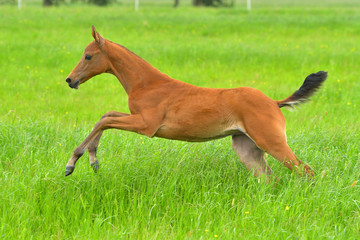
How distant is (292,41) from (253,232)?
45.7 ft

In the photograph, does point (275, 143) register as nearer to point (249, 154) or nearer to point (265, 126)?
point (265, 126)

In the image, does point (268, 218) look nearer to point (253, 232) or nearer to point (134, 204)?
point (253, 232)

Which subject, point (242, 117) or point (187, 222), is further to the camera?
point (242, 117)

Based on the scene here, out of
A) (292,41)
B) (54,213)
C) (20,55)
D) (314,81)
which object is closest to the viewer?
(54,213)

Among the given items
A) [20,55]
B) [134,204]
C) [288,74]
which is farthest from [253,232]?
[20,55]

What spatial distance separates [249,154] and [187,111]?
2.71ft

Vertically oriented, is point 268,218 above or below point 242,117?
below

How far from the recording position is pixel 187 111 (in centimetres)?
487

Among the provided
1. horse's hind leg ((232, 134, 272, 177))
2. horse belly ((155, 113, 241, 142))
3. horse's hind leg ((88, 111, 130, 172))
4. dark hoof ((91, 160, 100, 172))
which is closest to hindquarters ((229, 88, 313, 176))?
horse belly ((155, 113, 241, 142))

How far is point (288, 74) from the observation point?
12.4 metres

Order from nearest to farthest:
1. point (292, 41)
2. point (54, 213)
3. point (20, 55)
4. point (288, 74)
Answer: point (54, 213) < point (288, 74) < point (20, 55) < point (292, 41)

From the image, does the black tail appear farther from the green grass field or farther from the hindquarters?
the green grass field

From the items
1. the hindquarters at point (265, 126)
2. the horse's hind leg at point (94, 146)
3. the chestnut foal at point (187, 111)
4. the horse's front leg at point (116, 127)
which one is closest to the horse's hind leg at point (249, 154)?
the chestnut foal at point (187, 111)

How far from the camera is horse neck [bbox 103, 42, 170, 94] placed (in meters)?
5.05
